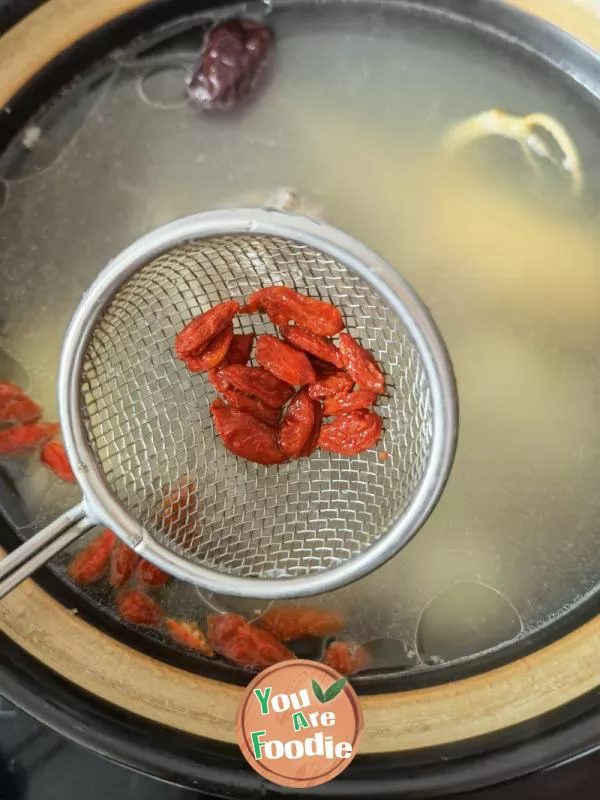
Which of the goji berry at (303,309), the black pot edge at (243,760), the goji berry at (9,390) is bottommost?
the black pot edge at (243,760)

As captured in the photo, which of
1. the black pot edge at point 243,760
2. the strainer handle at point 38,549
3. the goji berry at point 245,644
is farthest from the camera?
the goji berry at point 245,644

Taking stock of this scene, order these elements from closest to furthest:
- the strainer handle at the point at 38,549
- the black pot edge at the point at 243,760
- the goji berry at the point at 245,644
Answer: the strainer handle at the point at 38,549
the black pot edge at the point at 243,760
the goji berry at the point at 245,644

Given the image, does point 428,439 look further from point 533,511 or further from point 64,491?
point 64,491

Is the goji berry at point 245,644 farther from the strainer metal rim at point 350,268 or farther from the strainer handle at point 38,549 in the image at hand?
the strainer handle at point 38,549

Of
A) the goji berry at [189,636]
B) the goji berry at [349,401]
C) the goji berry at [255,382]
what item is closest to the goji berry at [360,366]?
the goji berry at [349,401]

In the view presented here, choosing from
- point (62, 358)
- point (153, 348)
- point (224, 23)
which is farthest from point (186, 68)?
point (62, 358)

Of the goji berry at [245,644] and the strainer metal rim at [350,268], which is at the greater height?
the strainer metal rim at [350,268]

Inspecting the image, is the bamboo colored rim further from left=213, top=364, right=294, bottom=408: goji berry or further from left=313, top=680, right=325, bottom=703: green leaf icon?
left=213, top=364, right=294, bottom=408: goji berry
